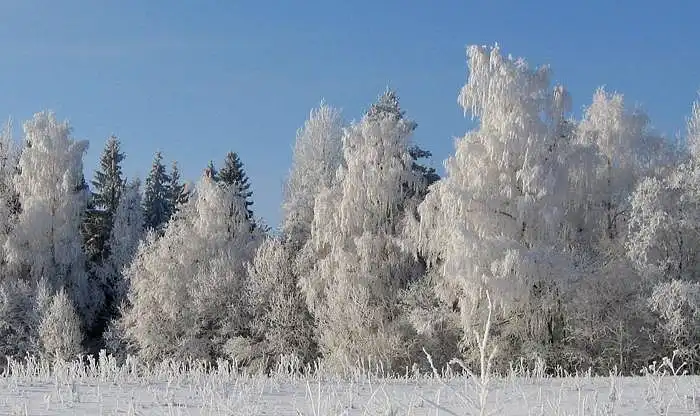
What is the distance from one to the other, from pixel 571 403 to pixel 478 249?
15.9 meters

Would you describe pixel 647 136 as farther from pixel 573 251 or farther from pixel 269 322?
pixel 269 322

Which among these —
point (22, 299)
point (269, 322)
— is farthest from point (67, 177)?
point (269, 322)

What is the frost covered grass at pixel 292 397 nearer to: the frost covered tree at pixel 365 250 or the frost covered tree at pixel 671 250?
the frost covered tree at pixel 671 250

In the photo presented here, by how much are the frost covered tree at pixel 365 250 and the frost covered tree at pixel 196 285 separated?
464cm

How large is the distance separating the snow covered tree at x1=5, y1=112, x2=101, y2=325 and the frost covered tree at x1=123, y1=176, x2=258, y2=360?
207 inches

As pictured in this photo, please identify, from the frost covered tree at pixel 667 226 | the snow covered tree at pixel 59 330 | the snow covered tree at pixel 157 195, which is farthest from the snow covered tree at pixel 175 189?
the frost covered tree at pixel 667 226

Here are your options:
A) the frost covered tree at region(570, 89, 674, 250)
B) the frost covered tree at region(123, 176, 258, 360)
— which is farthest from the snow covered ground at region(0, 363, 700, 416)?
the frost covered tree at region(123, 176, 258, 360)

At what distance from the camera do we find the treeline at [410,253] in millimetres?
26031

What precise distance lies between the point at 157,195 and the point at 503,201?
3142 centimetres

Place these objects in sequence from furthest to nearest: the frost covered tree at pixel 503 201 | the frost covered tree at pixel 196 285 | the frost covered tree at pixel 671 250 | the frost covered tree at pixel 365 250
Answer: the frost covered tree at pixel 196 285 < the frost covered tree at pixel 365 250 < the frost covered tree at pixel 503 201 < the frost covered tree at pixel 671 250

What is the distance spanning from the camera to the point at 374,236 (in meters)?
31.0

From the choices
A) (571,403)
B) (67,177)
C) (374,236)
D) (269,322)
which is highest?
(67,177)

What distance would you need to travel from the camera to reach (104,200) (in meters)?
49.8

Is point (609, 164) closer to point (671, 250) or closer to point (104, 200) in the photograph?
point (671, 250)
